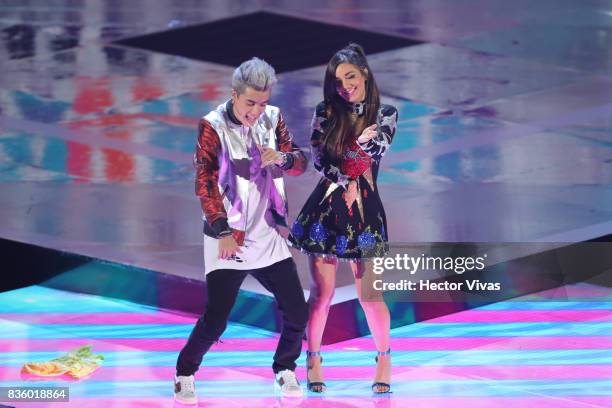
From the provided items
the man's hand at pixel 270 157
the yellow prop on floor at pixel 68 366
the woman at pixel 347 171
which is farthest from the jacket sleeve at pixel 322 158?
the yellow prop on floor at pixel 68 366

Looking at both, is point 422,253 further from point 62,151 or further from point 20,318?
point 62,151

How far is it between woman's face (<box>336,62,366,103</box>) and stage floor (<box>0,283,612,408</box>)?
1.36 m

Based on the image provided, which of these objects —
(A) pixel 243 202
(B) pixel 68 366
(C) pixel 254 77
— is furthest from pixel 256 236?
(B) pixel 68 366

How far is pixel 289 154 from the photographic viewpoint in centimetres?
530

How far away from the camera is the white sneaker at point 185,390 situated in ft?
18.0

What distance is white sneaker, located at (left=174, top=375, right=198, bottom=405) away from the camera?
5.50 metres

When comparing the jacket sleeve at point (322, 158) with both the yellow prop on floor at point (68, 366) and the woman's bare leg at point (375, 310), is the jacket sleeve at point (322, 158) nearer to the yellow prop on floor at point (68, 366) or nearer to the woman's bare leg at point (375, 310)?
the woman's bare leg at point (375, 310)

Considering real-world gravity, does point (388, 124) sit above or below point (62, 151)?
below

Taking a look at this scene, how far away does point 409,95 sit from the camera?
34.1ft

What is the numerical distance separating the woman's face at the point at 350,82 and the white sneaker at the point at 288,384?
4.16 ft

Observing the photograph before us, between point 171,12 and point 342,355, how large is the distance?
25.8 ft

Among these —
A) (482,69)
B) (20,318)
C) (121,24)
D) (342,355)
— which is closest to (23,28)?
(121,24)

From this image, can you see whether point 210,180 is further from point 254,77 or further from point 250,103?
point 254,77

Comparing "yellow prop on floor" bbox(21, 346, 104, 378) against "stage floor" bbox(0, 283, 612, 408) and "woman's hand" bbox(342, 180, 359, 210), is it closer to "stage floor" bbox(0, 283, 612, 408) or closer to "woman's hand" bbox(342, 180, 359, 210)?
"stage floor" bbox(0, 283, 612, 408)
